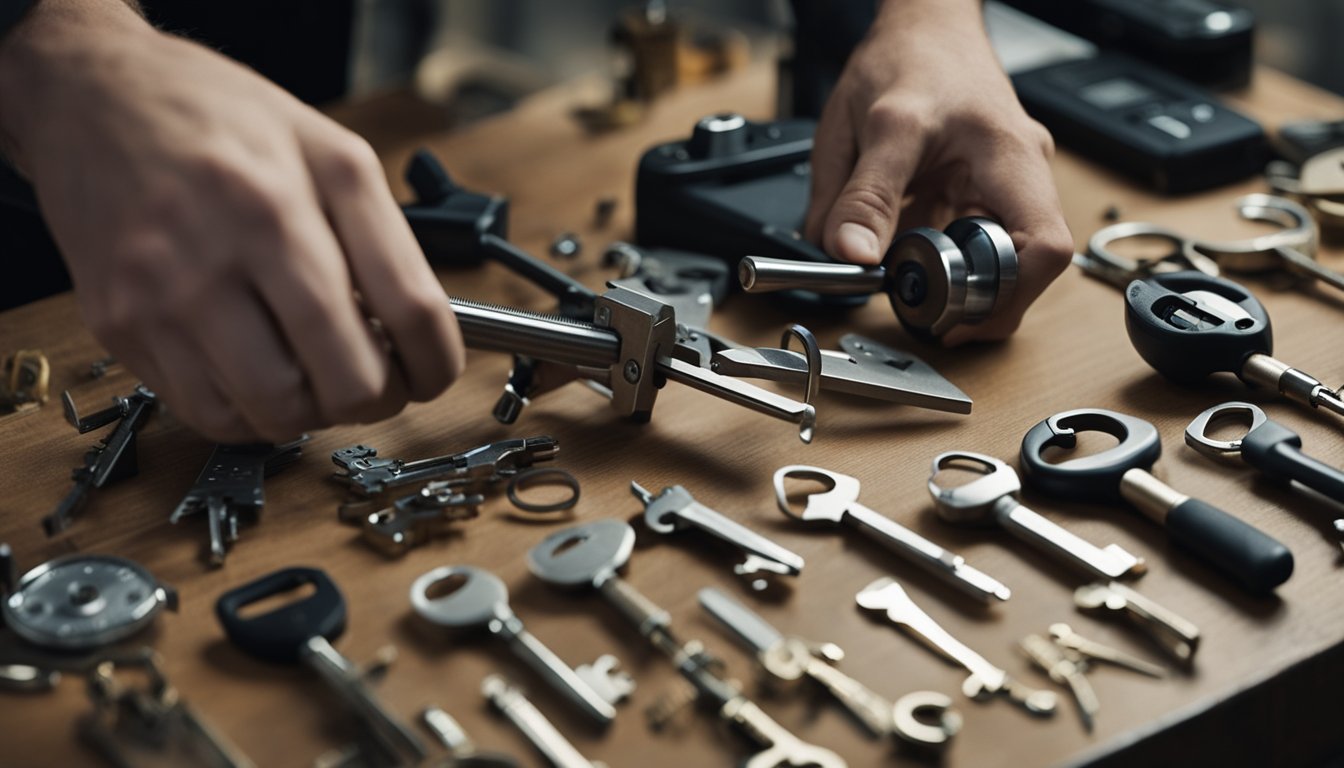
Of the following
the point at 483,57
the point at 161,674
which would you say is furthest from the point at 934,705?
the point at 483,57

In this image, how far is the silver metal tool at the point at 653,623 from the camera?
0.62m

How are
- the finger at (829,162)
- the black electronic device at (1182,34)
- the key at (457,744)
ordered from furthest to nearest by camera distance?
the black electronic device at (1182,34)
the finger at (829,162)
the key at (457,744)

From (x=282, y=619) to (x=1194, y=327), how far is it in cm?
63

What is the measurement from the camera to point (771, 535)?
78 cm

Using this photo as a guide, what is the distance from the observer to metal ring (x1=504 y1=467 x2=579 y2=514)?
803 mm

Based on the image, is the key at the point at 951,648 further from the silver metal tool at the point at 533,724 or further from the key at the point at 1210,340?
the key at the point at 1210,340

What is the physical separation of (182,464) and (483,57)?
158 cm

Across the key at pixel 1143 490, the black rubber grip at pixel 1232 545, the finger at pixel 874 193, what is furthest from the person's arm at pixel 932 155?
the black rubber grip at pixel 1232 545

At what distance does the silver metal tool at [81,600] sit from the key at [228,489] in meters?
0.05

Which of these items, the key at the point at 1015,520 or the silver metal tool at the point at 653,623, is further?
the key at the point at 1015,520

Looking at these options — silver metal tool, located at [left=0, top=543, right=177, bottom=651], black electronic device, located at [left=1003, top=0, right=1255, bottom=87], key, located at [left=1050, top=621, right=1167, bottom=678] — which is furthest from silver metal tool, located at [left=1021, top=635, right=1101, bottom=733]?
black electronic device, located at [left=1003, top=0, right=1255, bottom=87]

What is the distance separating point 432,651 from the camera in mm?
698

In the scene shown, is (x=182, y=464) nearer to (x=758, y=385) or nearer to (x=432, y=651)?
(x=432, y=651)

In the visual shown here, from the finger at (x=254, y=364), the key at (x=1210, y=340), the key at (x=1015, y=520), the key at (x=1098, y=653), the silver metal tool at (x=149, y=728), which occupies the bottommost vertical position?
the silver metal tool at (x=149, y=728)
